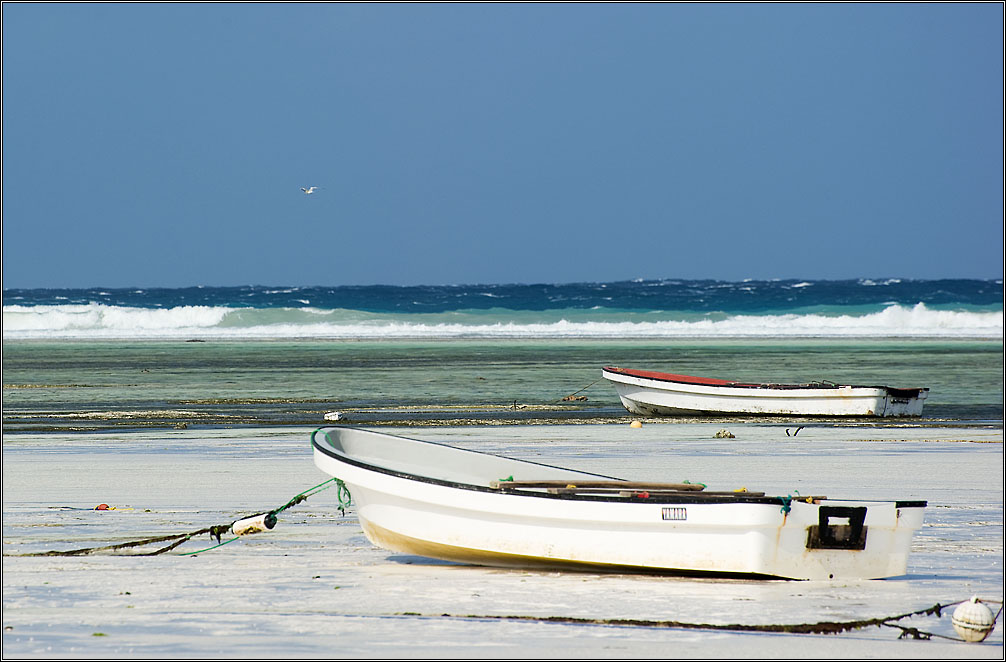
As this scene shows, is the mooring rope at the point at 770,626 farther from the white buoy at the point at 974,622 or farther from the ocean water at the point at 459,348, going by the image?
the ocean water at the point at 459,348

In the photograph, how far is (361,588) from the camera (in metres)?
7.62

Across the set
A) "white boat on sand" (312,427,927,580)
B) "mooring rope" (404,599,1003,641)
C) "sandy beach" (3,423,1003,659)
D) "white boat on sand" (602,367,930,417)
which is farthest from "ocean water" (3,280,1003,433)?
"mooring rope" (404,599,1003,641)

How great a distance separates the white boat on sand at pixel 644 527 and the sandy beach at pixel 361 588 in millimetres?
142

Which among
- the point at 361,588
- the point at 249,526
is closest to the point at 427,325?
the point at 249,526

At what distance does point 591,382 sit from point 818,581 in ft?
57.7

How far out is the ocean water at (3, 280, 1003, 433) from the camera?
20.0 metres

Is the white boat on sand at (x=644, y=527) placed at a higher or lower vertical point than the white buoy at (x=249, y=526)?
higher

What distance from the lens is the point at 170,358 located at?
33.2 metres

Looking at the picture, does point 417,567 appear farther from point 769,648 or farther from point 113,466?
point 113,466

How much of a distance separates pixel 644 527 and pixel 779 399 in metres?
11.5

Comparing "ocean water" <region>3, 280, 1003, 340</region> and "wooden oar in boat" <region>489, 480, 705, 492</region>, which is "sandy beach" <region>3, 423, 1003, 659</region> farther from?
"ocean water" <region>3, 280, 1003, 340</region>

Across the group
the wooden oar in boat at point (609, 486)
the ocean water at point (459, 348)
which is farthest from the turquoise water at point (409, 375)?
the wooden oar in boat at point (609, 486)

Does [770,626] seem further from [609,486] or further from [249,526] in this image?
[249,526]

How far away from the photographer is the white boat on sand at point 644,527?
743cm
